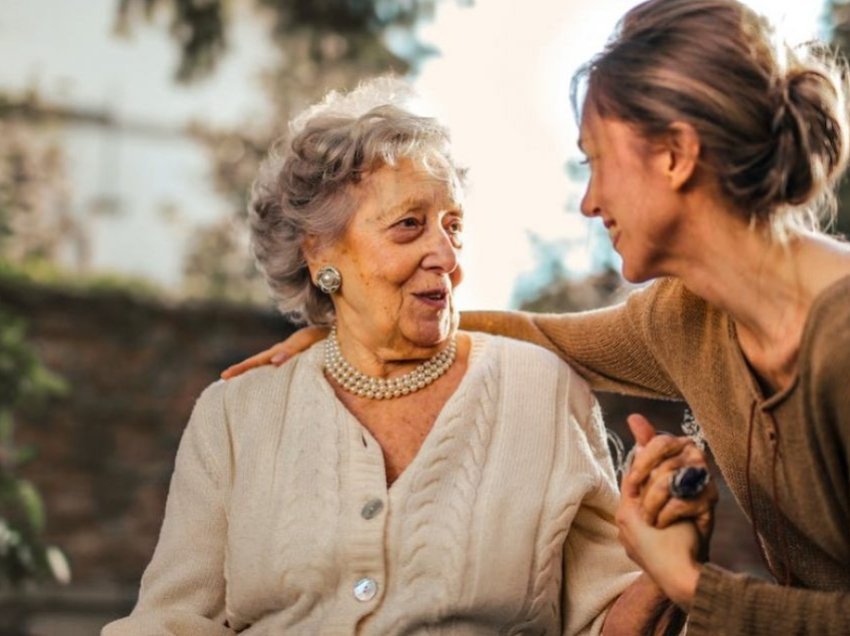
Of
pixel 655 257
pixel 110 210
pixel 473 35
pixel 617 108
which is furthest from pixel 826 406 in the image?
pixel 110 210

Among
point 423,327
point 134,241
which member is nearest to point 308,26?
point 134,241

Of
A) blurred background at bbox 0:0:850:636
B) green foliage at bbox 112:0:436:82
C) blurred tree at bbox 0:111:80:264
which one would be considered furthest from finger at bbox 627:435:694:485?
blurred tree at bbox 0:111:80:264

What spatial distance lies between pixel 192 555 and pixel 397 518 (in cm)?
44

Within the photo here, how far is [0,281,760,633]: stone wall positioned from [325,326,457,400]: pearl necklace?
4.85 m

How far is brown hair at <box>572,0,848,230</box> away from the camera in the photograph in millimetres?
Answer: 2375

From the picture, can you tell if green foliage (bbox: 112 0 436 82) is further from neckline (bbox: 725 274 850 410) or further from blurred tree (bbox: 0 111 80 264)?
neckline (bbox: 725 274 850 410)

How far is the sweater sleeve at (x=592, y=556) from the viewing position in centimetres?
294

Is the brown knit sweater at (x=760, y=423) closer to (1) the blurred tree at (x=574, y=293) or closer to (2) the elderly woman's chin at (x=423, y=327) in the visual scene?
(2) the elderly woman's chin at (x=423, y=327)

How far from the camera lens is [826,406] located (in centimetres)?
239

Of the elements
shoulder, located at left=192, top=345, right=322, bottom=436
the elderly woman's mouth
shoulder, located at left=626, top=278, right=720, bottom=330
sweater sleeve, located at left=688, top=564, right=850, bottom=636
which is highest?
shoulder, located at left=626, top=278, right=720, bottom=330

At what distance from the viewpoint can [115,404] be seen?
316 inches

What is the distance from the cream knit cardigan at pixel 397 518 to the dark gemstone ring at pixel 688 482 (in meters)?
0.51

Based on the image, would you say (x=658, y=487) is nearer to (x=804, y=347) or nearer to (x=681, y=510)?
(x=681, y=510)

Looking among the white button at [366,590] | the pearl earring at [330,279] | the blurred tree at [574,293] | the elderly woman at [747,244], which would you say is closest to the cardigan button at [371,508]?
the white button at [366,590]
